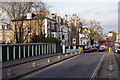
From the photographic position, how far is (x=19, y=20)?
41344 millimetres

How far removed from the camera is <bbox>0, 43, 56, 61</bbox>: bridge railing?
25.1 meters

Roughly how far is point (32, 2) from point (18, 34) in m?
7.03

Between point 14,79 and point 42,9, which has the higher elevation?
point 42,9

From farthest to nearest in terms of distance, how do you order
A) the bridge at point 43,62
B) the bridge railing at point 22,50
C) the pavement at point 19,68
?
1. the bridge railing at point 22,50
2. the bridge at point 43,62
3. the pavement at point 19,68

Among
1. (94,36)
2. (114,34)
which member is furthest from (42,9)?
(114,34)

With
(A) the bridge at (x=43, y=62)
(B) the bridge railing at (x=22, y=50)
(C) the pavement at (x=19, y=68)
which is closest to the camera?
(C) the pavement at (x=19, y=68)

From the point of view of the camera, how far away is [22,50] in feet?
99.9

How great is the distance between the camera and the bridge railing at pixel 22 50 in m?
25.1

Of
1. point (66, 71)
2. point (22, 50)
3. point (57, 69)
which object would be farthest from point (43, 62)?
point (66, 71)

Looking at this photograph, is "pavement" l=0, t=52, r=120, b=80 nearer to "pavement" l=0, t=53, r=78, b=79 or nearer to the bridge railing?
"pavement" l=0, t=53, r=78, b=79

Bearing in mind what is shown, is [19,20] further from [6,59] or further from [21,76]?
[21,76]

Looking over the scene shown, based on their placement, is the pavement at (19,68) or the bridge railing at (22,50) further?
the bridge railing at (22,50)

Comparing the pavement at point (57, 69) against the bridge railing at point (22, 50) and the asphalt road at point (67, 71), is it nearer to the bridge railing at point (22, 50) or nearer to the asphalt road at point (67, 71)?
the asphalt road at point (67, 71)

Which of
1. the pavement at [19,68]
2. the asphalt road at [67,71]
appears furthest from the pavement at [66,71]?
the pavement at [19,68]
